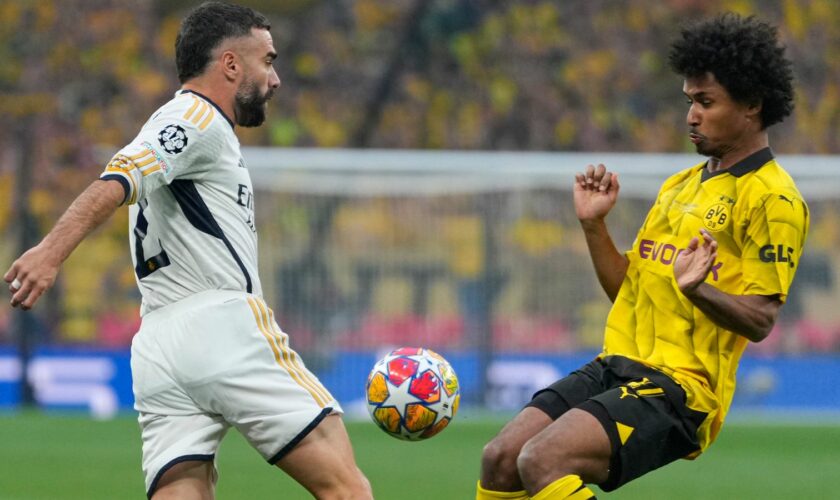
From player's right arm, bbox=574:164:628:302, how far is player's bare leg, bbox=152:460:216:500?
1.78 meters

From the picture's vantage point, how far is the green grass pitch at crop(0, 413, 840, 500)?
875 cm

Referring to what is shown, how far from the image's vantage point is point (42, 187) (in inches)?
711

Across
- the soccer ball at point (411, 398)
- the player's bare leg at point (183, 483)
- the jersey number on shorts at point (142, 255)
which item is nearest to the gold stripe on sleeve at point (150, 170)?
the jersey number on shorts at point (142, 255)

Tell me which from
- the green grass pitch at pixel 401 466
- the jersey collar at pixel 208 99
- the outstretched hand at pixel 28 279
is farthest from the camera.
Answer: the green grass pitch at pixel 401 466

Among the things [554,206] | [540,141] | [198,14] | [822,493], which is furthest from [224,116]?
[540,141]

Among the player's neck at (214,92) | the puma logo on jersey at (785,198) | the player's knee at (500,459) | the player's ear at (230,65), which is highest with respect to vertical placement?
the player's ear at (230,65)

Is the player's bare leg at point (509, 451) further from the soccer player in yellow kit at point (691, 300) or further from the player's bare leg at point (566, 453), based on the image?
the player's bare leg at point (566, 453)

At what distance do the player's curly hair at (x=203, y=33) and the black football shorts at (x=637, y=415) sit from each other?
1.79 meters

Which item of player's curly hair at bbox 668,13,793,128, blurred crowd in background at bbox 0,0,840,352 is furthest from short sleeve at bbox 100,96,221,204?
blurred crowd in background at bbox 0,0,840,352

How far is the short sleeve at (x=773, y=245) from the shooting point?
193 inches

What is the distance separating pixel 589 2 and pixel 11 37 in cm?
871

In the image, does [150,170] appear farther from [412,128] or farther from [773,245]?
[412,128]

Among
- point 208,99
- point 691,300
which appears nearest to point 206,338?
point 208,99

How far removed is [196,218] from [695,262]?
1.74 m
